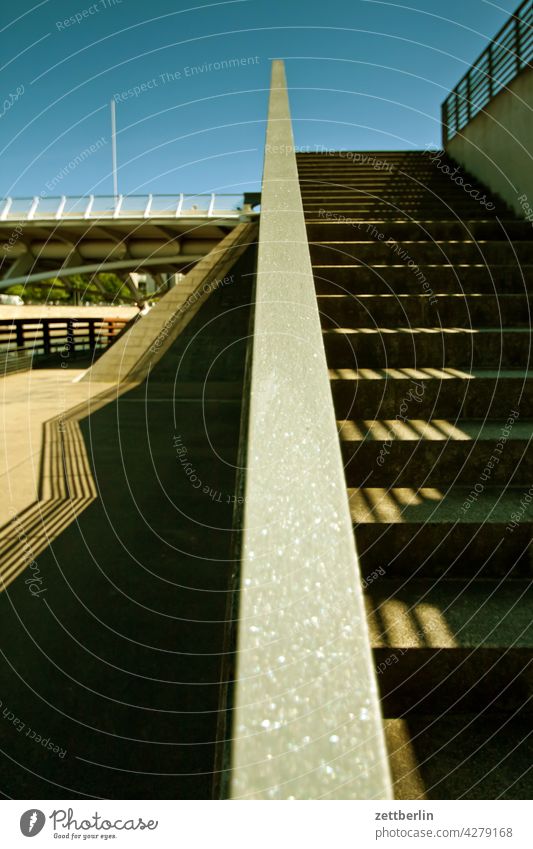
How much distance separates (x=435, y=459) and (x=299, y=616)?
1.51m

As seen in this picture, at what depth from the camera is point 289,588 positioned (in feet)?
2.88

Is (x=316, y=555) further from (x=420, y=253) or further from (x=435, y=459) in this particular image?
(x=420, y=253)

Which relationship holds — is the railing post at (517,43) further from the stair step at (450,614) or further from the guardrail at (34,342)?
the guardrail at (34,342)

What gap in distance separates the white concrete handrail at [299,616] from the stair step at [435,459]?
979 mm

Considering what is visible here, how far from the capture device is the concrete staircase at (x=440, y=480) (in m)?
1.49

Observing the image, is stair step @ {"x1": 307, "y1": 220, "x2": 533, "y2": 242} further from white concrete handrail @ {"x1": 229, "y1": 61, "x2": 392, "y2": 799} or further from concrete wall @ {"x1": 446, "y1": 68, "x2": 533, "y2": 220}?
white concrete handrail @ {"x1": 229, "y1": 61, "x2": 392, "y2": 799}

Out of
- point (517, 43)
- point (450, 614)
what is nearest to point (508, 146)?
point (517, 43)

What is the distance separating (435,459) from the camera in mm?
2193

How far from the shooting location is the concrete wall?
570cm

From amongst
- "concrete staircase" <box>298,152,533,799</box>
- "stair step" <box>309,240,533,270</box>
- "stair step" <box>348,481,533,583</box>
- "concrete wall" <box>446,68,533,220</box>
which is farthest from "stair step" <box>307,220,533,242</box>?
"stair step" <box>348,481,533,583</box>

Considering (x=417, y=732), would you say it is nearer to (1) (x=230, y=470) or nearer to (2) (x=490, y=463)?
(2) (x=490, y=463)

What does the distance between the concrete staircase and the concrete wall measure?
236cm
